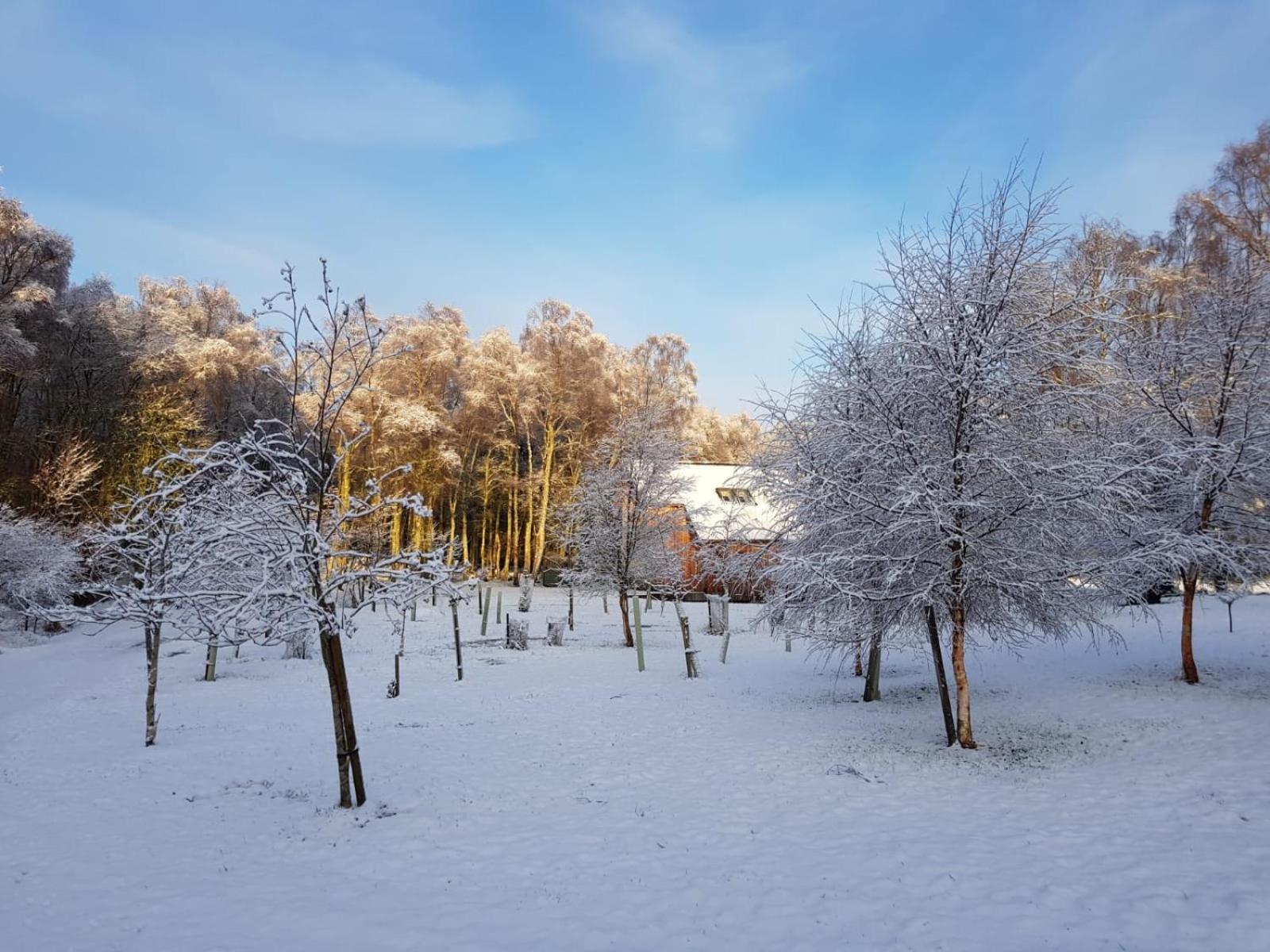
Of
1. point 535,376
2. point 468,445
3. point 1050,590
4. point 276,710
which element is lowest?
point 276,710

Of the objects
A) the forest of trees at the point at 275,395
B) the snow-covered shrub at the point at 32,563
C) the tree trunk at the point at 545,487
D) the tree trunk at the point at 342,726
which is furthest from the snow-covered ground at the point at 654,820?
the tree trunk at the point at 545,487

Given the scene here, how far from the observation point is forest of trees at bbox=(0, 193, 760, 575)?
29.0 metres

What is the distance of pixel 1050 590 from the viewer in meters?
10.2

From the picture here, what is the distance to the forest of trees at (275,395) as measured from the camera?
29047 millimetres

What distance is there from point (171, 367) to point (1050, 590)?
122 ft

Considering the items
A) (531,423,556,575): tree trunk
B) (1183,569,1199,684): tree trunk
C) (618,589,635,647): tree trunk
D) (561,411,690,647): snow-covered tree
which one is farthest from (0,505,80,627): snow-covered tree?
(1183,569,1199,684): tree trunk

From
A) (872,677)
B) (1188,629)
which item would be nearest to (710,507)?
(872,677)

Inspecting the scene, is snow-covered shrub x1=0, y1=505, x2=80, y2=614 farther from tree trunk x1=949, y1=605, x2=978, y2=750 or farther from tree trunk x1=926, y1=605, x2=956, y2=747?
tree trunk x1=949, y1=605, x2=978, y2=750

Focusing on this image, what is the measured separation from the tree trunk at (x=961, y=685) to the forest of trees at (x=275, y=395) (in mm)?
15850

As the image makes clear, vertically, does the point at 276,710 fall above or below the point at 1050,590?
below

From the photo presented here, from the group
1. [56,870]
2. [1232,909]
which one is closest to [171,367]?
[56,870]

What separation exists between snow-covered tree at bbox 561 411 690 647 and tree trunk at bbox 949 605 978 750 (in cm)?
1465

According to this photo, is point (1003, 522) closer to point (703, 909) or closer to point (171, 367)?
point (703, 909)

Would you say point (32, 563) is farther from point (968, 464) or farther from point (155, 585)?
point (968, 464)
